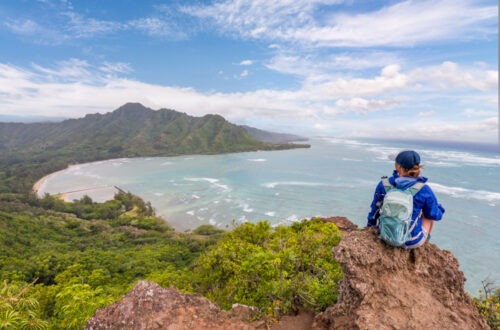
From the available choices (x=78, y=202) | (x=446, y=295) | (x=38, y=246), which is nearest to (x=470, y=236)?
(x=446, y=295)

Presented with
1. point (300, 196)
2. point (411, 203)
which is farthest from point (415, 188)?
point (300, 196)

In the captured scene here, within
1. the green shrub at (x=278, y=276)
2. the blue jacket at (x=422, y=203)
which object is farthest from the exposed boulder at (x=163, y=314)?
the blue jacket at (x=422, y=203)

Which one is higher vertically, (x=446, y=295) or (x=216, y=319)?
(x=446, y=295)

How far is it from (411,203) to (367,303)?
148cm

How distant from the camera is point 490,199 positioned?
165ft

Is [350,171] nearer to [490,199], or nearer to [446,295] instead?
[490,199]

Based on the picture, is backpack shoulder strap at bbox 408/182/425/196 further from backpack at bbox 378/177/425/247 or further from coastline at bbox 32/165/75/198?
coastline at bbox 32/165/75/198

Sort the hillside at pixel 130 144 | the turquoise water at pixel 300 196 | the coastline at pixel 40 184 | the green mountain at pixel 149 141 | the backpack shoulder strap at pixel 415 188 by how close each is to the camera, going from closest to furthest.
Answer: the backpack shoulder strap at pixel 415 188 → the turquoise water at pixel 300 196 → the coastline at pixel 40 184 → the hillside at pixel 130 144 → the green mountain at pixel 149 141

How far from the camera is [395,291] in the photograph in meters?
3.65

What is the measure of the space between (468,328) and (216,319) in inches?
140

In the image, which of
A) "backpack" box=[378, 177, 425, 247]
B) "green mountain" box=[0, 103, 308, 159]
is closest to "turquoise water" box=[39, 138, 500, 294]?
"backpack" box=[378, 177, 425, 247]

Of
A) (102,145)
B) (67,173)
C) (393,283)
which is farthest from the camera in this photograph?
(102,145)

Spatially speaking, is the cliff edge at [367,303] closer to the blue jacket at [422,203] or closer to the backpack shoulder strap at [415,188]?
the blue jacket at [422,203]

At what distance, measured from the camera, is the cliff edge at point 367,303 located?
3443mm
